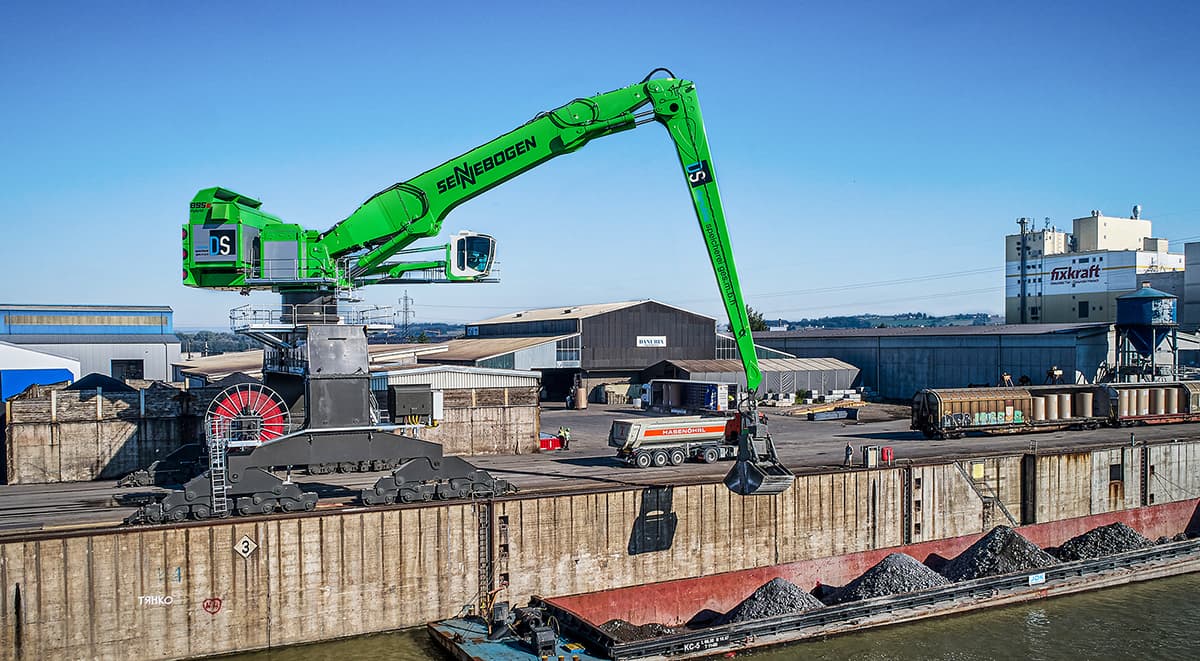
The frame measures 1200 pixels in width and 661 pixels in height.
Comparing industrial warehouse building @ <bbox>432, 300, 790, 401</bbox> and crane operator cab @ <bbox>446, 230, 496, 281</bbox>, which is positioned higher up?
crane operator cab @ <bbox>446, 230, 496, 281</bbox>

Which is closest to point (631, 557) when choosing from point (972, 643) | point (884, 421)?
point (972, 643)

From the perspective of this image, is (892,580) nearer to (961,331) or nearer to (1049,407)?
(1049,407)

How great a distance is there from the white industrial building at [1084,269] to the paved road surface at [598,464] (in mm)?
39187

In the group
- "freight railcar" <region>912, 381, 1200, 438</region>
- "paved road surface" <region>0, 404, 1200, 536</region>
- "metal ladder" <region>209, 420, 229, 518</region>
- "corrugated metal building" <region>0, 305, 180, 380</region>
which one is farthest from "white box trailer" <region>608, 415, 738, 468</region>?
"corrugated metal building" <region>0, 305, 180, 380</region>

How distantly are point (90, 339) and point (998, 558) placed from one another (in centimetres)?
5878

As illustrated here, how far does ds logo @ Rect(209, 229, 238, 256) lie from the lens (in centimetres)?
2931

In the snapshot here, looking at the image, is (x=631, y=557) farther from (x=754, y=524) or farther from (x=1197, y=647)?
(x=1197, y=647)

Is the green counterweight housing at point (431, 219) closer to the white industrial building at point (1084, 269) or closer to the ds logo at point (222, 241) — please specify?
the ds logo at point (222, 241)

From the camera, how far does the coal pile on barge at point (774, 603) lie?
90.7 ft

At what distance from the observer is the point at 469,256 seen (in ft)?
106

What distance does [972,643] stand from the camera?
26.6 metres

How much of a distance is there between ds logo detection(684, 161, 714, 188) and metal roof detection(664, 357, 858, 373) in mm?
38102

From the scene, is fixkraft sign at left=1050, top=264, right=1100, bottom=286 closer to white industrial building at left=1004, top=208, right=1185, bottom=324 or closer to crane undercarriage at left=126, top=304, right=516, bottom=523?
white industrial building at left=1004, top=208, right=1185, bottom=324

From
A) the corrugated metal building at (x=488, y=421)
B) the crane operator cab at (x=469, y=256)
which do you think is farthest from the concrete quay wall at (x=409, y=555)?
the corrugated metal building at (x=488, y=421)
